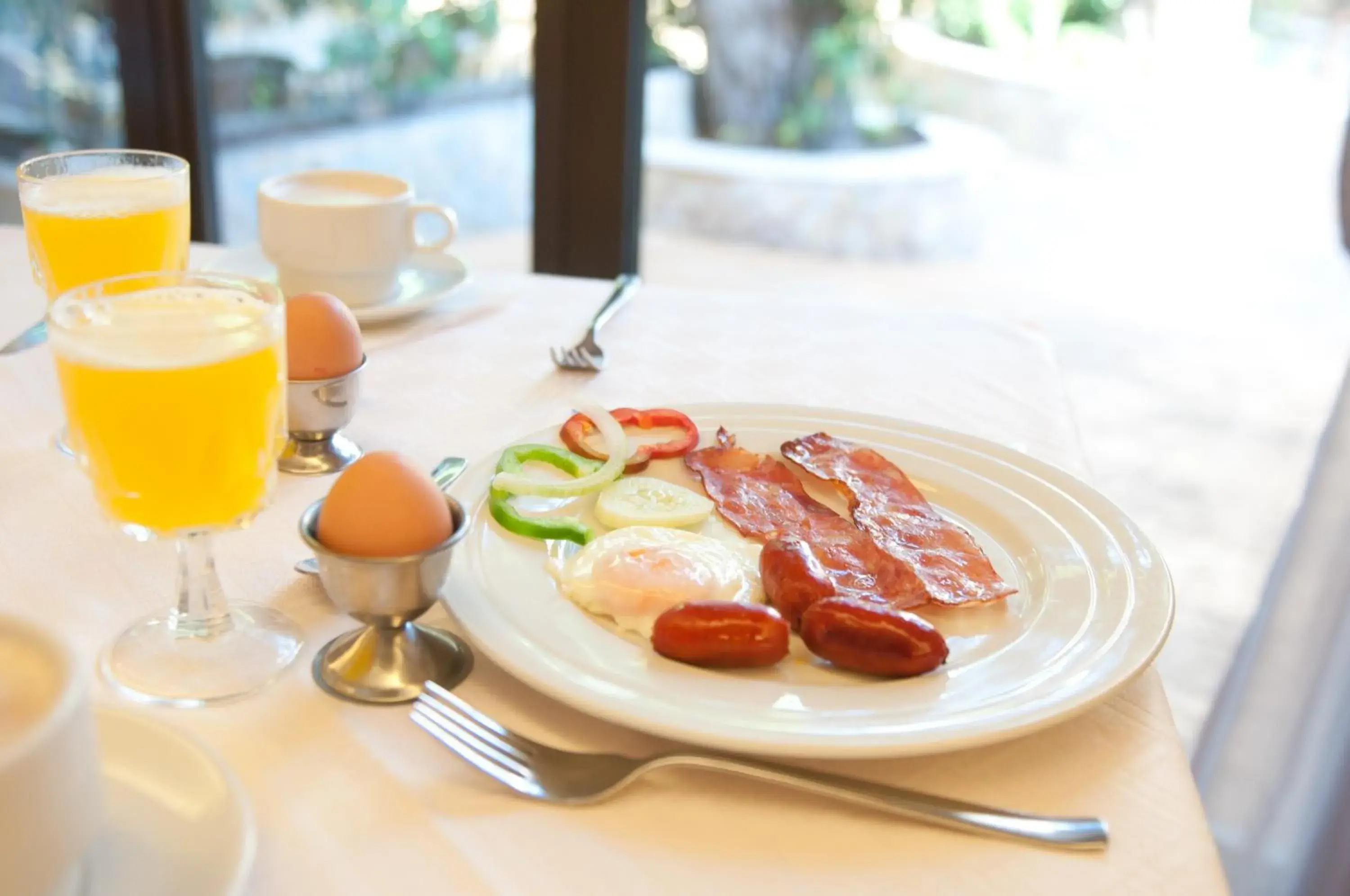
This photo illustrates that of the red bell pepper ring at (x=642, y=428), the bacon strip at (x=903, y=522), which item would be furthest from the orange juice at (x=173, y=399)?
the bacon strip at (x=903, y=522)

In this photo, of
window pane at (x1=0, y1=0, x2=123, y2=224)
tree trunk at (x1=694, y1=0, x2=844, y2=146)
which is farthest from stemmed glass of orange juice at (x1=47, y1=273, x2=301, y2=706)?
tree trunk at (x1=694, y1=0, x2=844, y2=146)

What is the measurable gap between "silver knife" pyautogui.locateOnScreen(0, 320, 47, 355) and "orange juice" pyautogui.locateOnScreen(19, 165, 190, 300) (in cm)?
12

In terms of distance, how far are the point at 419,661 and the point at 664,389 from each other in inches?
19.5

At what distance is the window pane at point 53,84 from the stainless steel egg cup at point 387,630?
6.33 ft

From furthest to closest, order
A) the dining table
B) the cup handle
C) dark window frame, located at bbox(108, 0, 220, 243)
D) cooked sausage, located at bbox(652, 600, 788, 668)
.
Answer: dark window frame, located at bbox(108, 0, 220, 243), the cup handle, cooked sausage, located at bbox(652, 600, 788, 668), the dining table

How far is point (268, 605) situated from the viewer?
29.3 inches

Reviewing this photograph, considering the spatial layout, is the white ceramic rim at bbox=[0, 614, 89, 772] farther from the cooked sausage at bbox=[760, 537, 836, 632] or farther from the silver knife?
the silver knife

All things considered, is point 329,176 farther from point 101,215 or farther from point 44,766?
point 44,766

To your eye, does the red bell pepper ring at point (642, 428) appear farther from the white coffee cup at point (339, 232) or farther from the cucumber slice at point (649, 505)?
the white coffee cup at point (339, 232)

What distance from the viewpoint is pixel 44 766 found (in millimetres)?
426

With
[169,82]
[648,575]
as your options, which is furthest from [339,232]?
[169,82]

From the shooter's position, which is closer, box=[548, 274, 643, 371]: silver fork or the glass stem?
the glass stem

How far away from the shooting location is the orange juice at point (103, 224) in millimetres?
947

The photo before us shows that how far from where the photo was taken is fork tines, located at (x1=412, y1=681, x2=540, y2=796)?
59 centimetres
